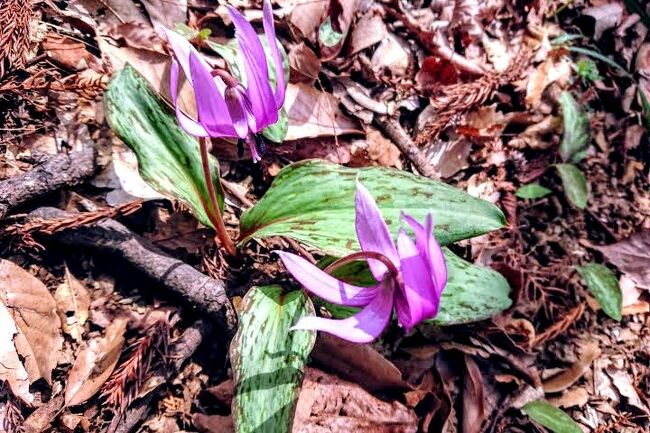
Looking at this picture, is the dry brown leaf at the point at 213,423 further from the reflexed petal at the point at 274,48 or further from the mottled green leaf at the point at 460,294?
the reflexed petal at the point at 274,48

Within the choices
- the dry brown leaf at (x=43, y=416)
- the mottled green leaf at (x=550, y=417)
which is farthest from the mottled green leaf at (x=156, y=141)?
the mottled green leaf at (x=550, y=417)

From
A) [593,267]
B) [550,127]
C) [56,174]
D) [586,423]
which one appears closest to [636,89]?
[550,127]

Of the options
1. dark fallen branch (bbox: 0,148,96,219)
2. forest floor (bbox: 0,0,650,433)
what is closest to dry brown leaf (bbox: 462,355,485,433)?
forest floor (bbox: 0,0,650,433)

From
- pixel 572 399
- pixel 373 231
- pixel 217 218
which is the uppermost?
pixel 373 231

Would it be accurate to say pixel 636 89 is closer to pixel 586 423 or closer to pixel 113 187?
Answer: pixel 586 423

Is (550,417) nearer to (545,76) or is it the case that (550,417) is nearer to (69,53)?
(545,76)

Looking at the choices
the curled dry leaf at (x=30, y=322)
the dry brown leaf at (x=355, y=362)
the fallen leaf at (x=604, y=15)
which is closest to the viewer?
the curled dry leaf at (x=30, y=322)

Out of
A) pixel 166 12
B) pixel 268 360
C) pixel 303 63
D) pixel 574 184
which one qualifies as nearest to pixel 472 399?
pixel 268 360
